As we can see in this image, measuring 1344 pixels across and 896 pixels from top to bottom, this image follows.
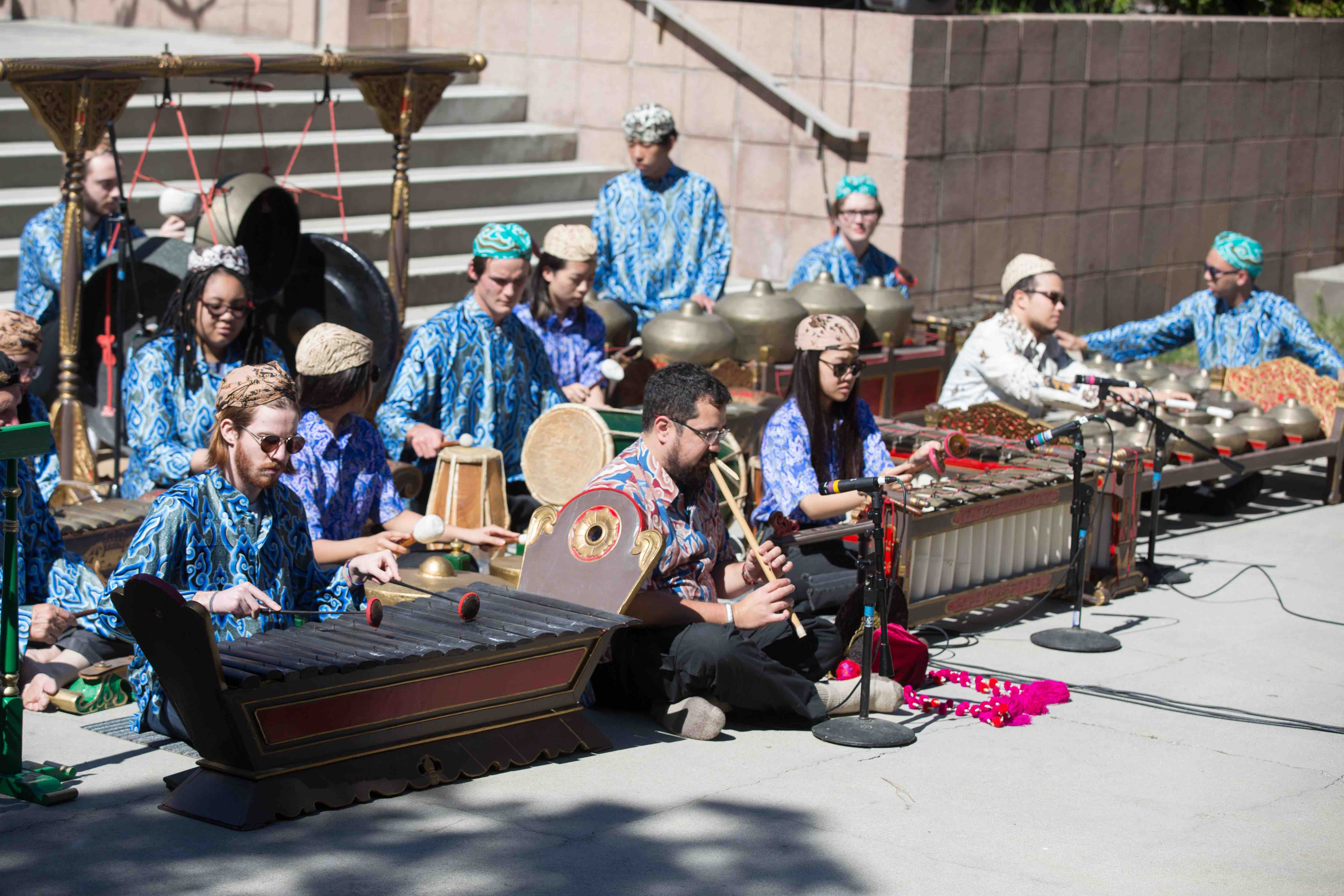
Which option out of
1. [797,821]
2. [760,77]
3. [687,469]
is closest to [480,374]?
[687,469]

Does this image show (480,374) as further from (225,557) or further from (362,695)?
(362,695)

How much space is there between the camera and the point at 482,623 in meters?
4.52

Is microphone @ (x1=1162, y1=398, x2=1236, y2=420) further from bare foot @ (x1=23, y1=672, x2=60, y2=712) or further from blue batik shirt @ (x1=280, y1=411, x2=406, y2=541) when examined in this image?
bare foot @ (x1=23, y1=672, x2=60, y2=712)

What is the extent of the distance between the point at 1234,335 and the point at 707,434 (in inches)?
195

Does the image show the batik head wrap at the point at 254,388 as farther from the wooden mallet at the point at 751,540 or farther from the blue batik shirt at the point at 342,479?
the wooden mallet at the point at 751,540

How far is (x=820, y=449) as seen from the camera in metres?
6.01

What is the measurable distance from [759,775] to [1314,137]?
10258 mm

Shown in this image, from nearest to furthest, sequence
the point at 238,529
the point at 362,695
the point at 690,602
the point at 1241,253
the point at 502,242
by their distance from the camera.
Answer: the point at 362,695 < the point at 238,529 < the point at 690,602 < the point at 502,242 < the point at 1241,253

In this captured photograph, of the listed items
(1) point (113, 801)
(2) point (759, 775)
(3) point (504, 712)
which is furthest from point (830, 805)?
(1) point (113, 801)

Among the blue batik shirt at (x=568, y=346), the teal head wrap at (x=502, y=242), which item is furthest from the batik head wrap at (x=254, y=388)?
the blue batik shirt at (x=568, y=346)

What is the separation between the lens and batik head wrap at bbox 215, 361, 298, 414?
172 inches

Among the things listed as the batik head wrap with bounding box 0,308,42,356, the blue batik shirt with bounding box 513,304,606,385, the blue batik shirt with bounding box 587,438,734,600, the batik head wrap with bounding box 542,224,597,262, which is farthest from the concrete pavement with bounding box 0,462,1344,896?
the batik head wrap with bounding box 542,224,597,262

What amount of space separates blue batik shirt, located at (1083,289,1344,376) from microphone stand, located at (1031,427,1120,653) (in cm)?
276

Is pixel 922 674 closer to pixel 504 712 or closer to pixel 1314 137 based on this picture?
pixel 504 712
